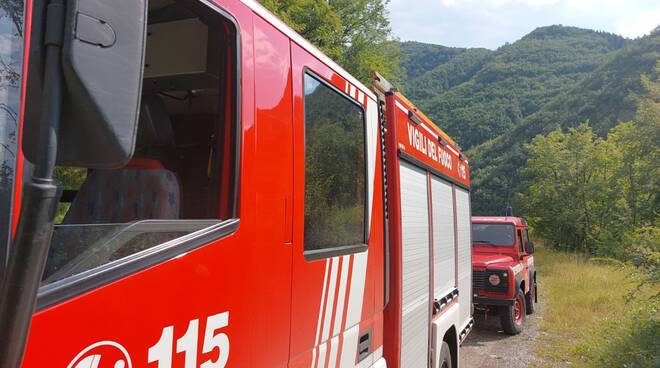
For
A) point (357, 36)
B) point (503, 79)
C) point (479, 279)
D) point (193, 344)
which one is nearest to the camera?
point (193, 344)

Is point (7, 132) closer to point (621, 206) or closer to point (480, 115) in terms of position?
point (621, 206)

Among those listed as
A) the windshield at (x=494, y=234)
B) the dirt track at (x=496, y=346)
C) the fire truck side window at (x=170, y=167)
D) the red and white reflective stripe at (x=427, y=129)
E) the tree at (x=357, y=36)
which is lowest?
the dirt track at (x=496, y=346)

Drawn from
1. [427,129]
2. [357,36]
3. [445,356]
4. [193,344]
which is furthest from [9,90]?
[357,36]

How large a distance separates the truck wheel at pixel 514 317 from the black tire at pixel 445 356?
4733mm

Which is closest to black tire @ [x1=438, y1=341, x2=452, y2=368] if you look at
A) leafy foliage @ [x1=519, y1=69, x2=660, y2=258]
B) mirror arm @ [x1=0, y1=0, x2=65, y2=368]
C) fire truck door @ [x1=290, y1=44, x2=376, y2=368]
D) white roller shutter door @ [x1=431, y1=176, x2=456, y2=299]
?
white roller shutter door @ [x1=431, y1=176, x2=456, y2=299]

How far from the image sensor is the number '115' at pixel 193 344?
1.35 meters

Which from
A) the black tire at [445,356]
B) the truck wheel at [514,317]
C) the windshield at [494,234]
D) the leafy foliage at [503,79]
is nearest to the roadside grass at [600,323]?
the truck wheel at [514,317]

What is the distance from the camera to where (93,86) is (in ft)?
3.11

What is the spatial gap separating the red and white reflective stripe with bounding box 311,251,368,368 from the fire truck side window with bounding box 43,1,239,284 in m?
0.74

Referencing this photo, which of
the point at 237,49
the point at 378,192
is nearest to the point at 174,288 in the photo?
the point at 237,49

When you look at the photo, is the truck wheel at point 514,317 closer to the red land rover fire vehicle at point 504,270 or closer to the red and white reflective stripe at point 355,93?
the red land rover fire vehicle at point 504,270

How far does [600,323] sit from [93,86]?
9.58 m

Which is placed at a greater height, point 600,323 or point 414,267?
point 414,267

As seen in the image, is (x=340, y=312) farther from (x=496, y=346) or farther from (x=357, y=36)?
(x=357, y=36)
